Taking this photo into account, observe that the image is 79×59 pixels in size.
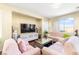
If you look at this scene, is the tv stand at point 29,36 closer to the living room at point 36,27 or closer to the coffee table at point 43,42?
the living room at point 36,27

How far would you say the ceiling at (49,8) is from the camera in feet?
5.04

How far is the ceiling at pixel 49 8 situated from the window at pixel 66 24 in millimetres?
155

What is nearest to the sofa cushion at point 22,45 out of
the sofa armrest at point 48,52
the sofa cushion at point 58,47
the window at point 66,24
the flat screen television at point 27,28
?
the flat screen television at point 27,28

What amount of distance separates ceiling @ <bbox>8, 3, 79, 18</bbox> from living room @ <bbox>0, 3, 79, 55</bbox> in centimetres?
2

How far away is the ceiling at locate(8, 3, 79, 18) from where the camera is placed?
154cm

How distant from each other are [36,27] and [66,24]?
579 millimetres

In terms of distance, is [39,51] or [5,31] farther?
[39,51]

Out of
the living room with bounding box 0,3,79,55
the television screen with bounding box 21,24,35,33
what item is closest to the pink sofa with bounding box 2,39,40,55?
the living room with bounding box 0,3,79,55

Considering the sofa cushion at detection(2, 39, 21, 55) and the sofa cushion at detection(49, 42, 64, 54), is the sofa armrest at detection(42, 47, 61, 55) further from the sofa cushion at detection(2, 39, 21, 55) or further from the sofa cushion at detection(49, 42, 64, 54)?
the sofa cushion at detection(2, 39, 21, 55)

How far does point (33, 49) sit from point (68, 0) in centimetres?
108
